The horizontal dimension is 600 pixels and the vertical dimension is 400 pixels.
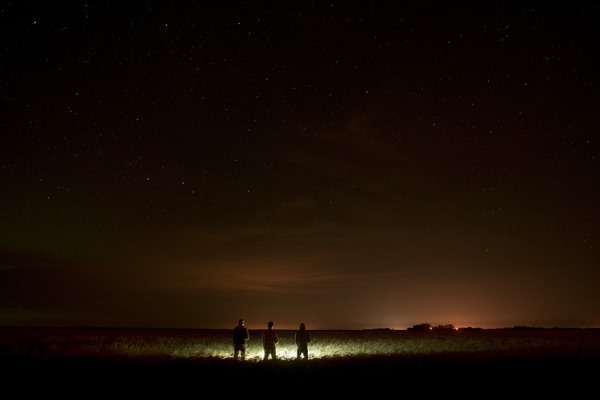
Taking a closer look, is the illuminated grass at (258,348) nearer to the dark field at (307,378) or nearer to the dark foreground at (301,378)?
the dark field at (307,378)

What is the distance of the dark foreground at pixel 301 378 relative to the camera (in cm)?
1050

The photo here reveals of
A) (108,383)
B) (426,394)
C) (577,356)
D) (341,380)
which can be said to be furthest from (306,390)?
(577,356)

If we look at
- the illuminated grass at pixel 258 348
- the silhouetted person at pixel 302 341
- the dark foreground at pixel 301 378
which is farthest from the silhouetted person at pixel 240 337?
the dark foreground at pixel 301 378

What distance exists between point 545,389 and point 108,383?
9514 millimetres

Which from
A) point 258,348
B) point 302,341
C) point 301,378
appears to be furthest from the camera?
point 258,348

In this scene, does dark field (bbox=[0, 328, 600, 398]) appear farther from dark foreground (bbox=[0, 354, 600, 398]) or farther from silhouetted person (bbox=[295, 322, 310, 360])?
silhouetted person (bbox=[295, 322, 310, 360])

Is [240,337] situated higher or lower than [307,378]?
higher

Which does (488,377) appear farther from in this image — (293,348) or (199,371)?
(293,348)

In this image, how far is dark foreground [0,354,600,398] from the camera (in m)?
10.5

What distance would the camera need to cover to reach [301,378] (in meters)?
12.2

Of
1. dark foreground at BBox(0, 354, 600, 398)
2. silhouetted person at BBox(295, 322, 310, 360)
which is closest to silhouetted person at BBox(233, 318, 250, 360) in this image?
silhouetted person at BBox(295, 322, 310, 360)

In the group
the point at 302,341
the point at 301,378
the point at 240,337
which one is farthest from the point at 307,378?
the point at 240,337

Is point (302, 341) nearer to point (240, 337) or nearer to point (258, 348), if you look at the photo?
point (240, 337)

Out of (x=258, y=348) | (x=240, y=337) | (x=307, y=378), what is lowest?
(x=307, y=378)
